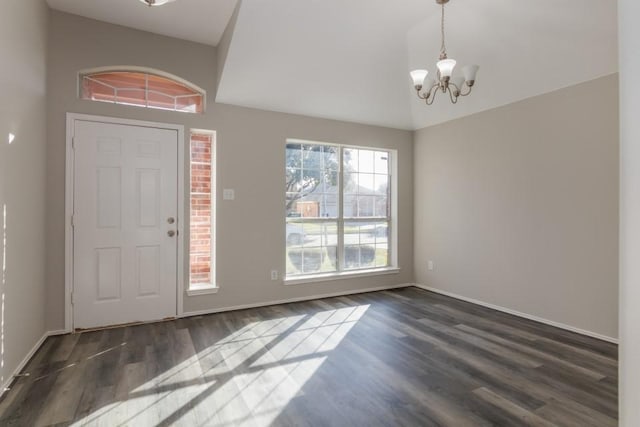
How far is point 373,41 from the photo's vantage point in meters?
3.48

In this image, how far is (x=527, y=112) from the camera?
371cm

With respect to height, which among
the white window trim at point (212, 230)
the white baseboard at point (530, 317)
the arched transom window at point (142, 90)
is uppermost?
the arched transom window at point (142, 90)

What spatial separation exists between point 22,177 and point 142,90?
153 centimetres

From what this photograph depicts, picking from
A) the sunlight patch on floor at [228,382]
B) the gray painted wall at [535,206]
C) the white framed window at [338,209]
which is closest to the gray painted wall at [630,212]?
the sunlight patch on floor at [228,382]

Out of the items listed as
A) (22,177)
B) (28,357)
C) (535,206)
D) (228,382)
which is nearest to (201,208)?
(22,177)

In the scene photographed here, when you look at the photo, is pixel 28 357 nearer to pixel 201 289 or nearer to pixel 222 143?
pixel 201 289

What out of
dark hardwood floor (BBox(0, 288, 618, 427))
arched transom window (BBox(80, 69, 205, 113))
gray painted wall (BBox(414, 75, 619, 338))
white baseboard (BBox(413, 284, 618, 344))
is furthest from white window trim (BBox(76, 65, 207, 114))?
white baseboard (BBox(413, 284, 618, 344))

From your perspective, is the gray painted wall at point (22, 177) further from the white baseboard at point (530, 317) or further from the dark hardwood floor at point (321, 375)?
the white baseboard at point (530, 317)

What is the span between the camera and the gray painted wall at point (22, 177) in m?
2.20

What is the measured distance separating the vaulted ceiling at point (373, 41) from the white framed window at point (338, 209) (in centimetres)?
84

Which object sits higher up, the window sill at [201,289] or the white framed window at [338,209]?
the white framed window at [338,209]

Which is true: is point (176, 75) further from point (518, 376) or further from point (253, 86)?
point (518, 376)

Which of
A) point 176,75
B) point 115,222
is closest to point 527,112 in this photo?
point 176,75

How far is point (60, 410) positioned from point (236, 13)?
322cm
